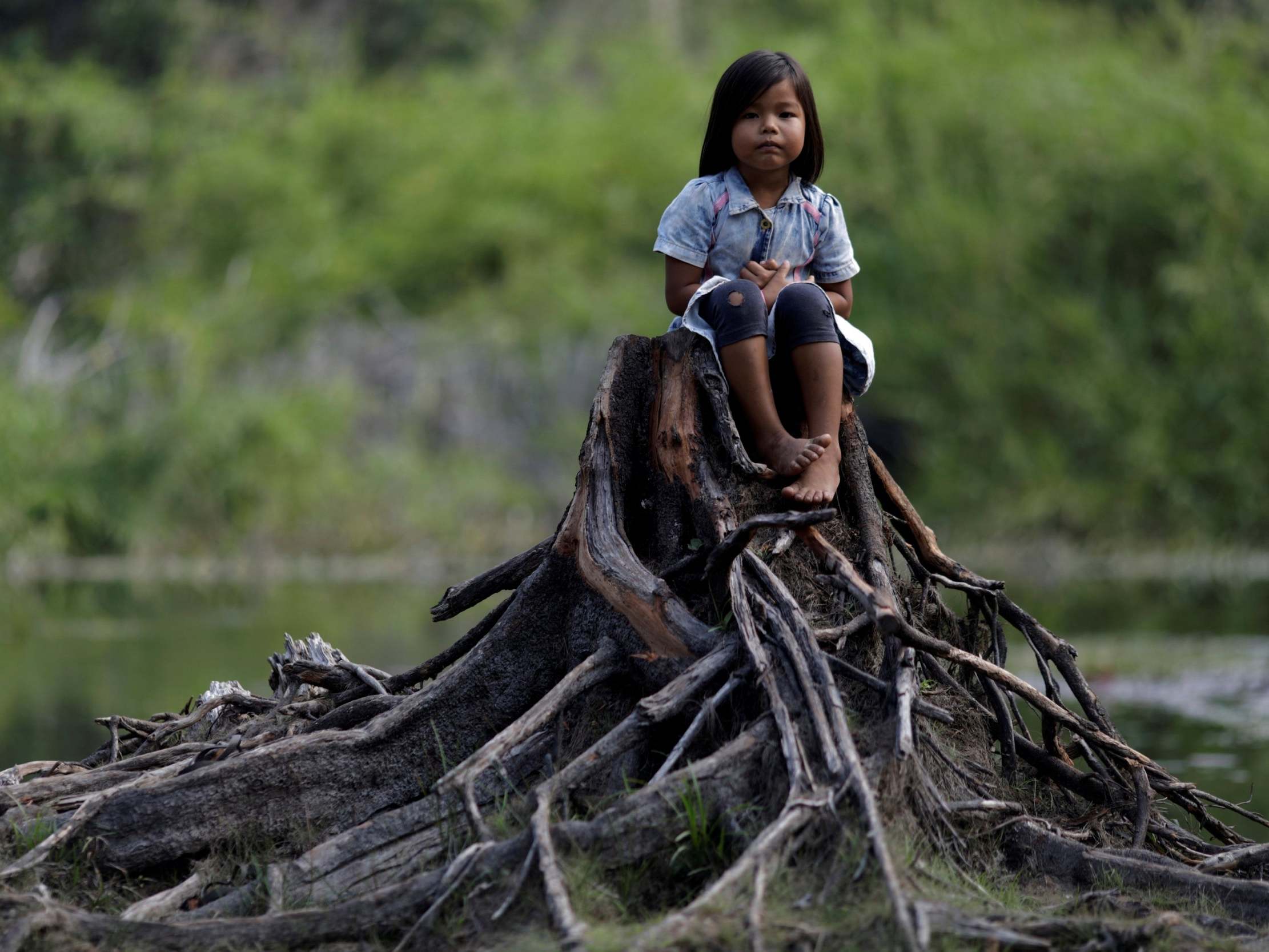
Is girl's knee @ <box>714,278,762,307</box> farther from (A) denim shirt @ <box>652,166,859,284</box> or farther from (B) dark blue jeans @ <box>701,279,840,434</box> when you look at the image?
(A) denim shirt @ <box>652,166,859,284</box>

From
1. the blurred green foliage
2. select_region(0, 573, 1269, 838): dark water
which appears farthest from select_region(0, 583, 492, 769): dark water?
the blurred green foliage

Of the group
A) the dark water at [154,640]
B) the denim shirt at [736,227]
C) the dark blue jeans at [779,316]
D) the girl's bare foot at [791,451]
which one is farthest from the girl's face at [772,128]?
the dark water at [154,640]

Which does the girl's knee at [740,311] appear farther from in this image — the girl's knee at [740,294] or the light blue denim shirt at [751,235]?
the light blue denim shirt at [751,235]

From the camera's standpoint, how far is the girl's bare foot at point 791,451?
4.50 metres

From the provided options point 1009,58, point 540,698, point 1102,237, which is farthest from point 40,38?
point 540,698

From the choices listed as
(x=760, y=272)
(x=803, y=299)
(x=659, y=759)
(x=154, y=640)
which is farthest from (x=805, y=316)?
(x=154, y=640)

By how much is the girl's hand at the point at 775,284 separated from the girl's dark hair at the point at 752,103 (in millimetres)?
308

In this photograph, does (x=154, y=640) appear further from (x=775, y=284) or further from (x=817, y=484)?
(x=817, y=484)

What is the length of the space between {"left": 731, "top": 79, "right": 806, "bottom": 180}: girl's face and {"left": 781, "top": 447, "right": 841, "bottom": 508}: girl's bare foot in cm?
85

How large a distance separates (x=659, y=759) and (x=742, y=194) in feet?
5.33

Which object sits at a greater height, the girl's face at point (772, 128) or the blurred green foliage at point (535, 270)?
the blurred green foliage at point (535, 270)

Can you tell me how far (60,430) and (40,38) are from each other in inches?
486

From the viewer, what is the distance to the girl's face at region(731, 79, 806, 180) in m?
4.71

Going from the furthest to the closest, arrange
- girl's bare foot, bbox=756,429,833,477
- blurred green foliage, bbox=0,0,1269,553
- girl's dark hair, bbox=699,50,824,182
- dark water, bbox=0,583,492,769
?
blurred green foliage, bbox=0,0,1269,553
dark water, bbox=0,583,492,769
girl's dark hair, bbox=699,50,824,182
girl's bare foot, bbox=756,429,833,477
